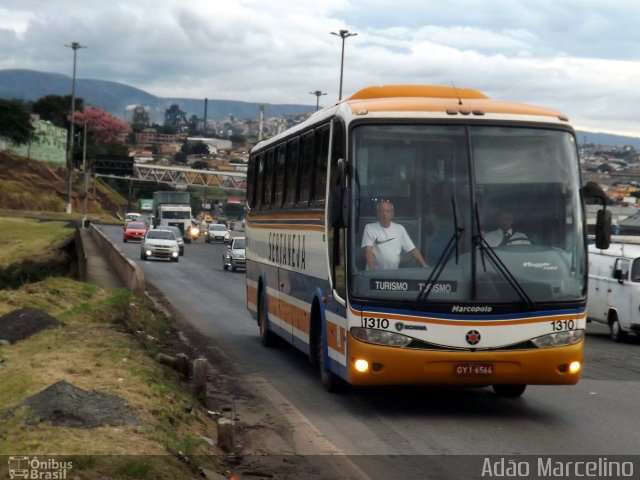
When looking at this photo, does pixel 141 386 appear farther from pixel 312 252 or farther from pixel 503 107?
pixel 503 107

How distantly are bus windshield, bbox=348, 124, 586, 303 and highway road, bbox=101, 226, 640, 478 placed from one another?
1295 mm

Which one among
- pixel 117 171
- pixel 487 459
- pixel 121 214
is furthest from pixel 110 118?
pixel 487 459

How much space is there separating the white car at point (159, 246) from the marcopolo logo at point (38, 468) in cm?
5027

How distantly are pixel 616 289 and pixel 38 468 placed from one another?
20662 millimetres

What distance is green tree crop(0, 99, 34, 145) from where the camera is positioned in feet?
445

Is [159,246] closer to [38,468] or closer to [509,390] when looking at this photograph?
[509,390]

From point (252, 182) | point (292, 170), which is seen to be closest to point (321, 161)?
point (292, 170)

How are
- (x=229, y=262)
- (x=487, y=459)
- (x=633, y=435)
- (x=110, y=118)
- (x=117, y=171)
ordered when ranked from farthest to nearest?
(x=110, y=118), (x=117, y=171), (x=229, y=262), (x=633, y=435), (x=487, y=459)

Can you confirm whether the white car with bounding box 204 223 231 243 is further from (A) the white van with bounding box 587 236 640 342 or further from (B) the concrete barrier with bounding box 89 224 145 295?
(A) the white van with bounding box 587 236 640 342

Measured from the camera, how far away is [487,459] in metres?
10.2

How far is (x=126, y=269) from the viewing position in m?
33.9

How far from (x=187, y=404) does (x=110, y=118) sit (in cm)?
17264

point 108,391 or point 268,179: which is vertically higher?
point 268,179
